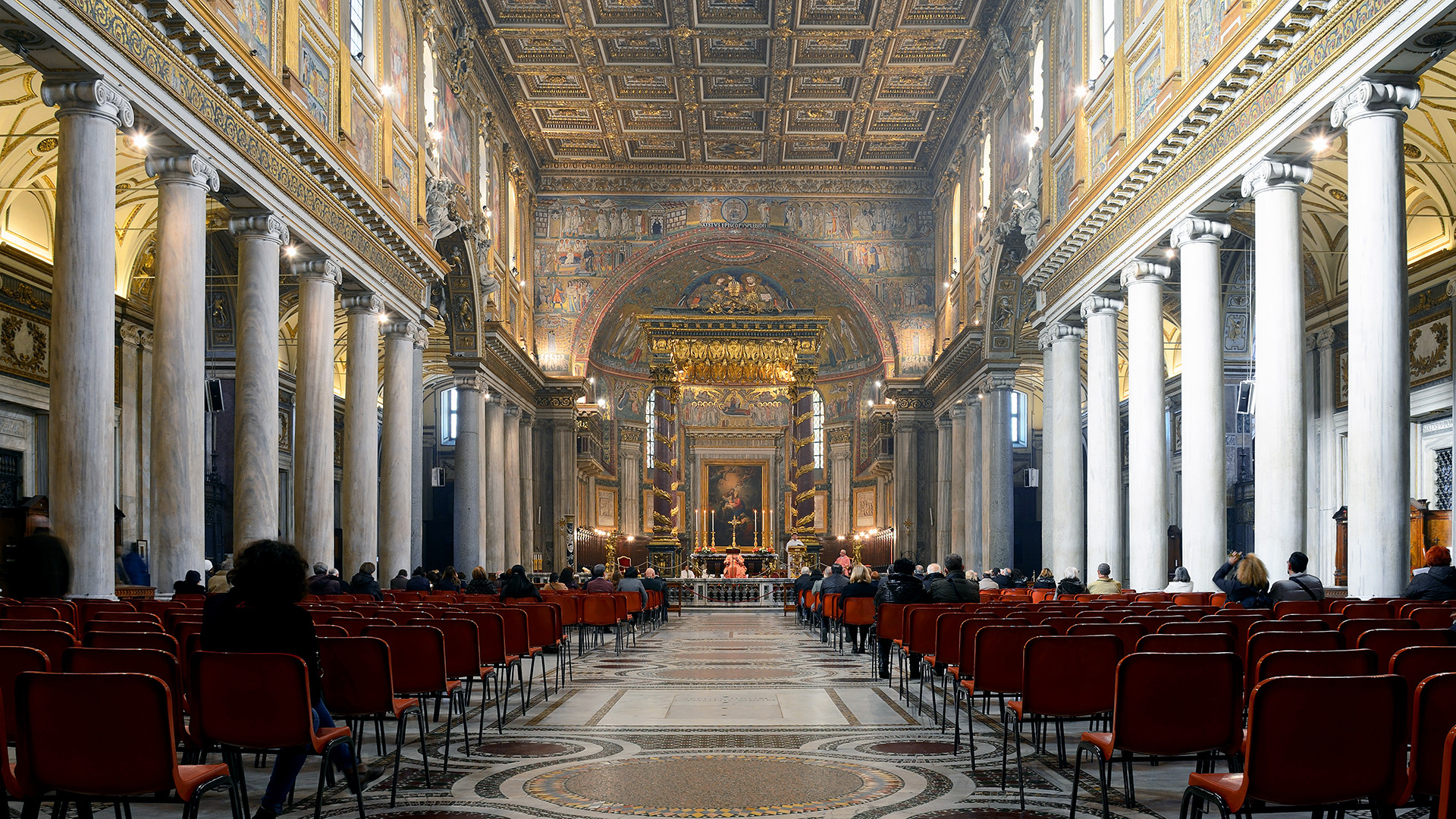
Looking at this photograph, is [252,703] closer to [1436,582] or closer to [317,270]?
[1436,582]

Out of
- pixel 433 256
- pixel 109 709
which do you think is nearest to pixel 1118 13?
pixel 433 256

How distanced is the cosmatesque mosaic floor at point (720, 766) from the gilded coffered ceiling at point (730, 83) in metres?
22.3

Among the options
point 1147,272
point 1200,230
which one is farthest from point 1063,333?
point 1200,230

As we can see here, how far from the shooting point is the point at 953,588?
15195mm

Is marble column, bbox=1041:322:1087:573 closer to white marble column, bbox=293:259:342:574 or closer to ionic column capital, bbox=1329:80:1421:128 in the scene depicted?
ionic column capital, bbox=1329:80:1421:128

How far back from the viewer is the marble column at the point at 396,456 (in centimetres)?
2605

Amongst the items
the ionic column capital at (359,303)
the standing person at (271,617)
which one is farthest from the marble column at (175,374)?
the standing person at (271,617)

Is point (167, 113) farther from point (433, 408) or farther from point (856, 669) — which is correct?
point (433, 408)

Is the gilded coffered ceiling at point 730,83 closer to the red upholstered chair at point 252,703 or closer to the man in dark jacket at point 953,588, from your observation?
the man in dark jacket at point 953,588

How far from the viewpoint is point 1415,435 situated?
25.2m

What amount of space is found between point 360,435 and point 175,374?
27.5 ft

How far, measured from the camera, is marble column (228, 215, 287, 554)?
18.6 metres

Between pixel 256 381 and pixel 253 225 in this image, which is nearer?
pixel 256 381

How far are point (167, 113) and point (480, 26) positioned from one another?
18.5 metres
